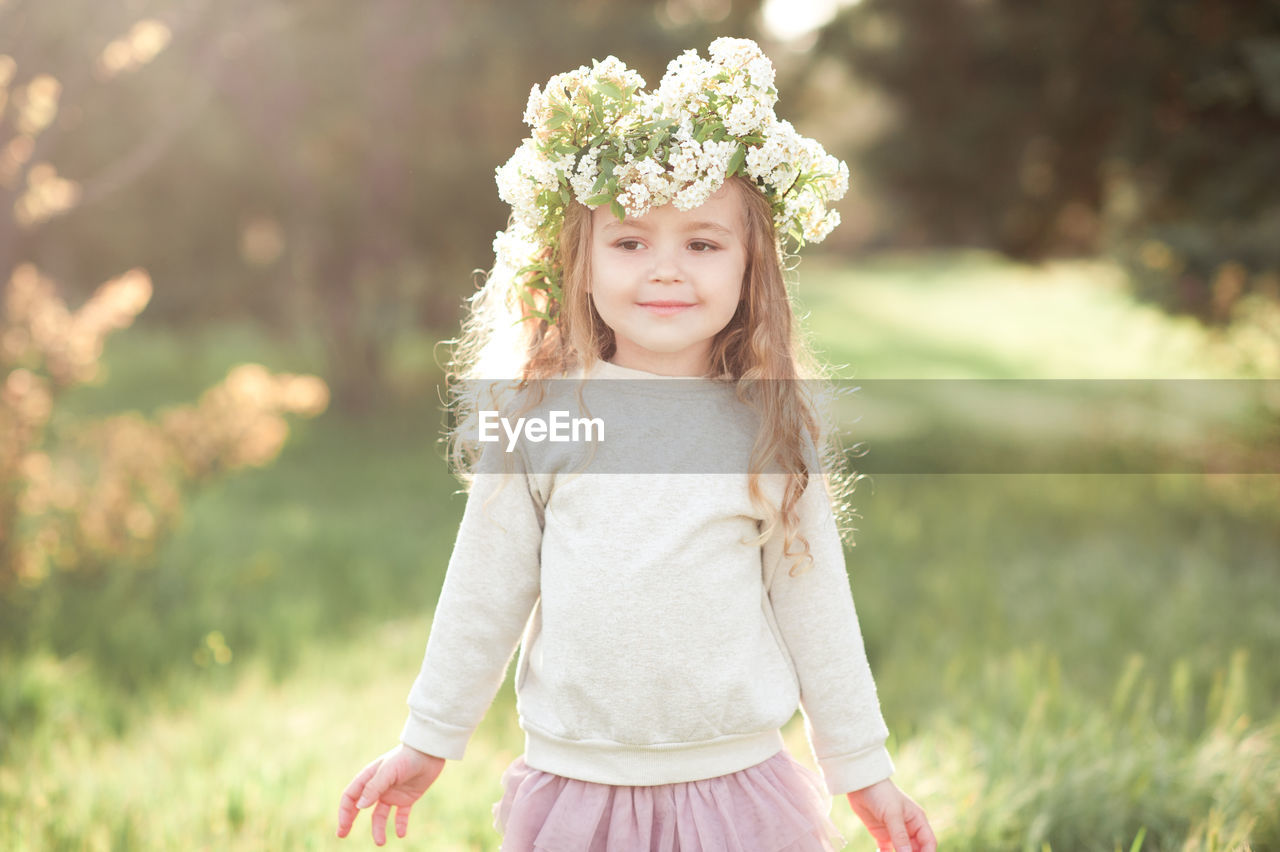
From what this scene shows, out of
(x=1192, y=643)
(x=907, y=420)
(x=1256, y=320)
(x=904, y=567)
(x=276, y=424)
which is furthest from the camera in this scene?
(x=907, y=420)

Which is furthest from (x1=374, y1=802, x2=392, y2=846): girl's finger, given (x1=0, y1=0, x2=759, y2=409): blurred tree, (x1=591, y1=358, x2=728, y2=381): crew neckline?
(x1=0, y1=0, x2=759, y2=409): blurred tree

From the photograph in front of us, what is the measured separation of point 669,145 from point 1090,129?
22.2ft

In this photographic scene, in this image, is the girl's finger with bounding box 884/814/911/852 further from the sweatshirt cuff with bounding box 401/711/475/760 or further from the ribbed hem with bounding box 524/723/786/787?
the sweatshirt cuff with bounding box 401/711/475/760

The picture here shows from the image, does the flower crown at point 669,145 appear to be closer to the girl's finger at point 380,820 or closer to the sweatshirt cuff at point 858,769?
the sweatshirt cuff at point 858,769

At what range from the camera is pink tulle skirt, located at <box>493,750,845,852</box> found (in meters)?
1.68

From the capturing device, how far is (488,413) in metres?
1.85

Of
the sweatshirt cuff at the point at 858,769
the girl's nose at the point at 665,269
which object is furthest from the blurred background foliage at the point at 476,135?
the sweatshirt cuff at the point at 858,769

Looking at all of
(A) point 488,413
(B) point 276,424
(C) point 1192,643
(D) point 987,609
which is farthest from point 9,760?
(C) point 1192,643

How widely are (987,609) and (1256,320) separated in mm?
2817

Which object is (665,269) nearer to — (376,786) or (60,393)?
(376,786)

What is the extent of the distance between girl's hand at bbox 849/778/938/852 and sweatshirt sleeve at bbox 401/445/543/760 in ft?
2.23

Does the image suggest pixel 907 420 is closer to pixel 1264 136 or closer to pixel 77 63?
pixel 1264 136

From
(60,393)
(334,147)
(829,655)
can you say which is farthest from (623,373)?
(334,147)

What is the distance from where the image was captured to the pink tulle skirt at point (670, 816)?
168cm
